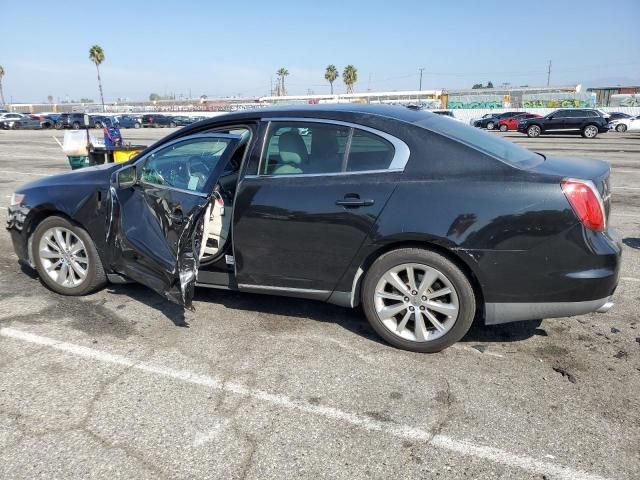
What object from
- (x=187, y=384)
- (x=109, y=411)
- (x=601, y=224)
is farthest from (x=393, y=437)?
(x=601, y=224)

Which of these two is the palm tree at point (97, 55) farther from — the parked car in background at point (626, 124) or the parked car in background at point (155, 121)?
the parked car in background at point (626, 124)

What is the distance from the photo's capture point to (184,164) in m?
4.51

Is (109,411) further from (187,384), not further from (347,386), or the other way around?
(347,386)

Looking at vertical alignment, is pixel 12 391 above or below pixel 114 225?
below

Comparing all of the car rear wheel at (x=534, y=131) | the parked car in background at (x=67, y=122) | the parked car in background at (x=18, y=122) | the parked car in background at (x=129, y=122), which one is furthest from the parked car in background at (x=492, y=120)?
the parked car in background at (x=18, y=122)

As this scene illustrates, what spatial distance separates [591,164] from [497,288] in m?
1.30

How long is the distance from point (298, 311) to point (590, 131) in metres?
28.9

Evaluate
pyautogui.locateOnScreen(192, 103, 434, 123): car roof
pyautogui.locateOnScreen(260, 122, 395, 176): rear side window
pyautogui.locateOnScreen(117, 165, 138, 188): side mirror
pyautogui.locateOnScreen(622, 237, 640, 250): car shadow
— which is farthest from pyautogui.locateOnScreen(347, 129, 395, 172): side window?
pyautogui.locateOnScreen(622, 237, 640, 250): car shadow

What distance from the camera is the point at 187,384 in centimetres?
319

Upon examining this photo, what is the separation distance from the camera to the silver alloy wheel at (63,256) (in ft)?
14.8

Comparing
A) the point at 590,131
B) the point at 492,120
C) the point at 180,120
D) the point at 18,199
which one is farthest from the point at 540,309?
the point at 180,120

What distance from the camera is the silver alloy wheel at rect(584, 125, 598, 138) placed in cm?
2798

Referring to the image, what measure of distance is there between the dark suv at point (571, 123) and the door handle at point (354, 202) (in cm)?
2904

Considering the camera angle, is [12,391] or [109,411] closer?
[109,411]
